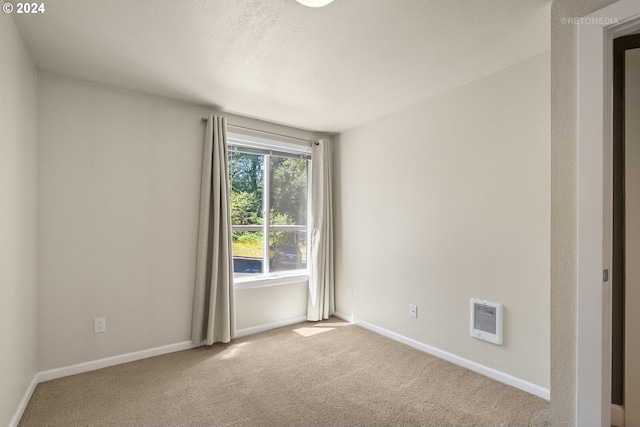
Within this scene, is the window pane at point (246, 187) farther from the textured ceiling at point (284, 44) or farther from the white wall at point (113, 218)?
the textured ceiling at point (284, 44)

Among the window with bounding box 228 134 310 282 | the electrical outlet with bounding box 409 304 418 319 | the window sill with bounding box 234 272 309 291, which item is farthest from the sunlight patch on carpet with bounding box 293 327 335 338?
the electrical outlet with bounding box 409 304 418 319

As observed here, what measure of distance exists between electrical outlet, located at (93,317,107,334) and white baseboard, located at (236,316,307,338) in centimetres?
122

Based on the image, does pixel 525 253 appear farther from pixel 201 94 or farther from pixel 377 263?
pixel 201 94

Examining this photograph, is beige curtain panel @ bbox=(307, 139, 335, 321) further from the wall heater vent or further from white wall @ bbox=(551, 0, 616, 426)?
white wall @ bbox=(551, 0, 616, 426)

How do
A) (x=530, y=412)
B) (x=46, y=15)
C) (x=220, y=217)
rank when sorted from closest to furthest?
(x=46, y=15)
(x=530, y=412)
(x=220, y=217)

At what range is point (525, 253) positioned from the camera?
233 cm

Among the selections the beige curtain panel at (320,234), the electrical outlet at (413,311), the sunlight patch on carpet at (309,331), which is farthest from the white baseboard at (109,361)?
the electrical outlet at (413,311)

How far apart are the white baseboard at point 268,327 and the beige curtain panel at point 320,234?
0.49ft

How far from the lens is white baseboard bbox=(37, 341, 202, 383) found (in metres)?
2.46

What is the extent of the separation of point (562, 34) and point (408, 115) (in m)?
1.58

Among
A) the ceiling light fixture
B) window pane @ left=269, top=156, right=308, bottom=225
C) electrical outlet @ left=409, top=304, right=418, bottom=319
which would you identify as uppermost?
the ceiling light fixture

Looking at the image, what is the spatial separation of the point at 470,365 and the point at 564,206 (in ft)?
5.35

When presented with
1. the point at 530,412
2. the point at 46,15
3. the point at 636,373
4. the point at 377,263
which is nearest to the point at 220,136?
the point at 46,15

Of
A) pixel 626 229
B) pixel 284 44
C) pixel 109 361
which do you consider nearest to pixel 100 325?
pixel 109 361
